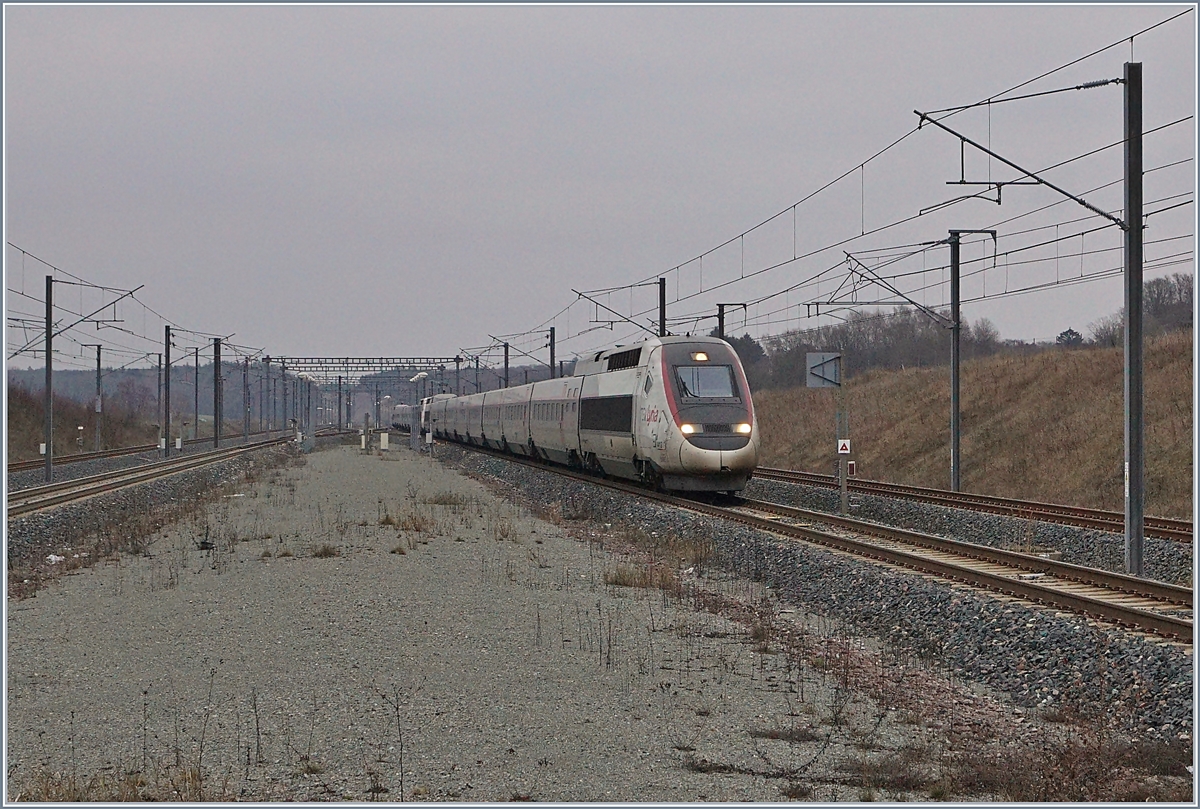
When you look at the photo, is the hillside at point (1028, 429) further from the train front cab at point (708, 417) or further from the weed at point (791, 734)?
the weed at point (791, 734)

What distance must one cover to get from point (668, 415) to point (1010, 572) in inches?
436

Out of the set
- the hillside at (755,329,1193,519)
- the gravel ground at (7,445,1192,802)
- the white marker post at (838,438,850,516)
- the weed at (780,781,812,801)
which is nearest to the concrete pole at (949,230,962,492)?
the hillside at (755,329,1193,519)

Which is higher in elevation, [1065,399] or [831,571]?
[1065,399]

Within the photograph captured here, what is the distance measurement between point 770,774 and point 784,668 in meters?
3.31

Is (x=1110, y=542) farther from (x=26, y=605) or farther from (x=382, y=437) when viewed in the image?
(x=382, y=437)

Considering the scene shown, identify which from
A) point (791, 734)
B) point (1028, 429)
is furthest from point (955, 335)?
point (791, 734)

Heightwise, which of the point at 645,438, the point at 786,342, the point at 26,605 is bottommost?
the point at 26,605

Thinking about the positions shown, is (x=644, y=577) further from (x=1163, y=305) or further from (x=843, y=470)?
(x=1163, y=305)

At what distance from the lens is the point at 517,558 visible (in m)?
19.5

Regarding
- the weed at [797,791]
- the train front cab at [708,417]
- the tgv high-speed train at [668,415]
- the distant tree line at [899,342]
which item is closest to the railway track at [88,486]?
the tgv high-speed train at [668,415]

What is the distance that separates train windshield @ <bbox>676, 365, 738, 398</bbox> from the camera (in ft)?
86.7

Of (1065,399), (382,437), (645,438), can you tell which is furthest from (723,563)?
(382,437)

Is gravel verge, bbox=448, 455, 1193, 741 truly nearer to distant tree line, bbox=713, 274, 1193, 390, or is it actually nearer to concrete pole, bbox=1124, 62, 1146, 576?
concrete pole, bbox=1124, 62, 1146, 576

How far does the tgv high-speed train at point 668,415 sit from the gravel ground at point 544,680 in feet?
22.4
